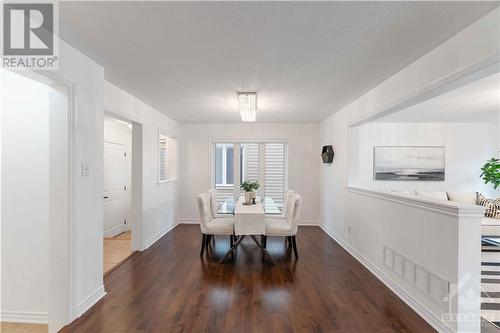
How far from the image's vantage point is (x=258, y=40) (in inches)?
81.7

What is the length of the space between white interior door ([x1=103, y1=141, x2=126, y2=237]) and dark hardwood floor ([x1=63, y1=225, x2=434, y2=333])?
1.45m

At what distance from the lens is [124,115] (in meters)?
3.52

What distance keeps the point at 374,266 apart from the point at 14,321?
13.2ft

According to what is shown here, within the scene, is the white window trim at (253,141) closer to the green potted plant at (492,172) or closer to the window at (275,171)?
the window at (275,171)

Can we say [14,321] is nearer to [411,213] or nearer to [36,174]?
[36,174]

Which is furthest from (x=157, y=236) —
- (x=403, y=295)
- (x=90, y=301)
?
(x=403, y=295)

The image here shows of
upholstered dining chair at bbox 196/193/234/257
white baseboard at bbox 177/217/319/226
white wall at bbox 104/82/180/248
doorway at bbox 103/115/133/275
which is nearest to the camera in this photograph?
white wall at bbox 104/82/180/248

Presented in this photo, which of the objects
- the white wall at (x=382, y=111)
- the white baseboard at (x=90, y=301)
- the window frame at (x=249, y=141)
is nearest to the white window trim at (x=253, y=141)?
the window frame at (x=249, y=141)

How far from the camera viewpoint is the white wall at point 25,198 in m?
2.42

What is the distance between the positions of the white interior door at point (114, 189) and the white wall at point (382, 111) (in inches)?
175

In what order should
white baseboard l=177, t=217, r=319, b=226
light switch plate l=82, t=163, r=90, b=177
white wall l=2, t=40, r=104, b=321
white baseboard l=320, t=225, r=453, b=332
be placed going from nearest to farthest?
white baseboard l=320, t=225, r=453, b=332 < white wall l=2, t=40, r=104, b=321 < light switch plate l=82, t=163, r=90, b=177 < white baseboard l=177, t=217, r=319, b=226

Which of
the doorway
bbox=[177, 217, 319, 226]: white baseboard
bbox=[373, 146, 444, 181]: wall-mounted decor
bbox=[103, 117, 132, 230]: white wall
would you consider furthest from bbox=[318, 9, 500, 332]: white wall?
bbox=[103, 117, 132, 230]: white wall

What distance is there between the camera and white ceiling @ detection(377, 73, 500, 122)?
327 centimetres

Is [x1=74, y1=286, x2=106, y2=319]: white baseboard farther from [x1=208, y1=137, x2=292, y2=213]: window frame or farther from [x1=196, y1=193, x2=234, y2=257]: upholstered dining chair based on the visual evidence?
[x1=208, y1=137, x2=292, y2=213]: window frame
